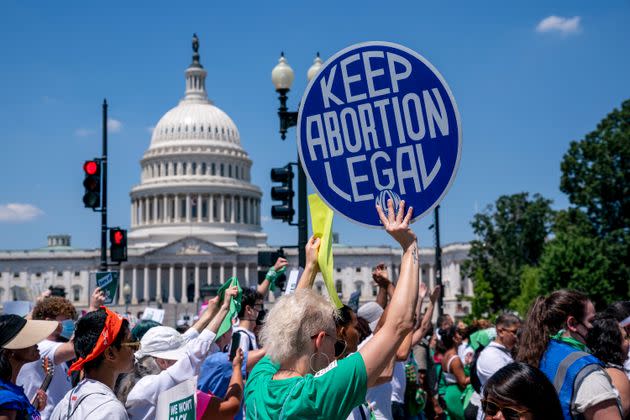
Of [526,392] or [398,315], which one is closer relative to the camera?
[398,315]

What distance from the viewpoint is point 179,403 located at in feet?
13.5

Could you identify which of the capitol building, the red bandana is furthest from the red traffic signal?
the capitol building

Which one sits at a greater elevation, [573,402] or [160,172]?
[160,172]

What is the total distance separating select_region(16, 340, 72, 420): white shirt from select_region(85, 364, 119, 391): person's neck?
7.19 feet

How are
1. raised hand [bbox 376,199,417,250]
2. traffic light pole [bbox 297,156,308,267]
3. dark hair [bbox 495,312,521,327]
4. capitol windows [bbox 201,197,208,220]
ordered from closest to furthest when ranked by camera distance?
raised hand [bbox 376,199,417,250] < dark hair [bbox 495,312,521,327] < traffic light pole [bbox 297,156,308,267] < capitol windows [bbox 201,197,208,220]

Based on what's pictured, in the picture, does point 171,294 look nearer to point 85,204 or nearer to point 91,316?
point 85,204

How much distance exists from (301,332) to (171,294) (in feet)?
362

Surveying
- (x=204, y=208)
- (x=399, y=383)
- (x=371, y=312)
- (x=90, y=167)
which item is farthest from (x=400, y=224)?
(x=204, y=208)

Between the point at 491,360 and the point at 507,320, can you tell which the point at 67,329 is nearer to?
the point at 491,360

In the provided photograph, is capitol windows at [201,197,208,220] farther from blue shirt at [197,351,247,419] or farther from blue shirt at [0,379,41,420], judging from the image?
blue shirt at [0,379,41,420]

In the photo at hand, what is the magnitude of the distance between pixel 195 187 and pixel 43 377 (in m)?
110

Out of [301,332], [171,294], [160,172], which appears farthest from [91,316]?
[160,172]

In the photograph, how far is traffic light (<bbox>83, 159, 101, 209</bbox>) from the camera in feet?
53.2

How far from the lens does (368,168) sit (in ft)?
13.4
